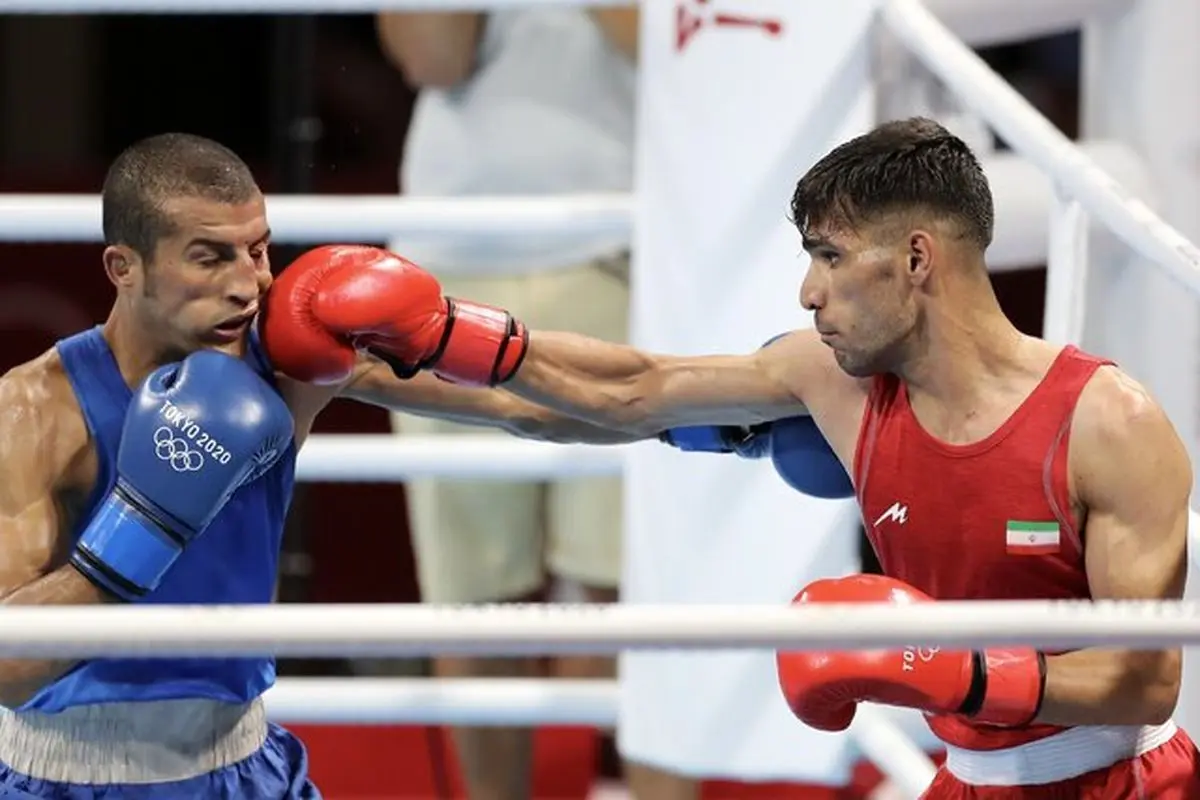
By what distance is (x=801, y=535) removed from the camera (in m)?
2.21

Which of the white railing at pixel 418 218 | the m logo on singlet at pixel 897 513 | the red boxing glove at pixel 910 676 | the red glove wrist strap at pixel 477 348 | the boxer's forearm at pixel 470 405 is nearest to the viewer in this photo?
the red boxing glove at pixel 910 676

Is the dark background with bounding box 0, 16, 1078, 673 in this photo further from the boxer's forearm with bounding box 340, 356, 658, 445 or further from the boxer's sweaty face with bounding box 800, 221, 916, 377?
the boxer's sweaty face with bounding box 800, 221, 916, 377

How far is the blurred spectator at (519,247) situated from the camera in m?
2.52

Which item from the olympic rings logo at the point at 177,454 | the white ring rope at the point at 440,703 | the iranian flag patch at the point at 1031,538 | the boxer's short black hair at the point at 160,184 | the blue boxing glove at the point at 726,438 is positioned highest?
the boxer's short black hair at the point at 160,184

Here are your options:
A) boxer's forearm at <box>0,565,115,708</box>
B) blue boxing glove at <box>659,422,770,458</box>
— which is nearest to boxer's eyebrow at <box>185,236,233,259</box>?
boxer's forearm at <box>0,565,115,708</box>

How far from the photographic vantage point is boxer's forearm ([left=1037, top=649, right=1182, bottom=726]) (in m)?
1.53

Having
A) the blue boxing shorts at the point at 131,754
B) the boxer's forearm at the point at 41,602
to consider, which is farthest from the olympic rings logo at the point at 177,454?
the blue boxing shorts at the point at 131,754

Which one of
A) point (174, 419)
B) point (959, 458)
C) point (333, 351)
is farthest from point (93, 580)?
point (959, 458)

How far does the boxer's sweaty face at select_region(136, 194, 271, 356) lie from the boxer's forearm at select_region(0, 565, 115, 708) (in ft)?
0.74

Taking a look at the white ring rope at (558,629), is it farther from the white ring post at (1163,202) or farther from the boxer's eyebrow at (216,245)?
the white ring post at (1163,202)

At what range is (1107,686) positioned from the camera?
1.54 metres

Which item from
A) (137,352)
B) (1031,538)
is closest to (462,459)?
(137,352)

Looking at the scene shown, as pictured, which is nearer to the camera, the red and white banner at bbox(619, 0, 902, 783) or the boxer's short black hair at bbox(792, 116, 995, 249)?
the boxer's short black hair at bbox(792, 116, 995, 249)

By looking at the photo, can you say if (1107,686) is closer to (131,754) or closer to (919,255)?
(919,255)
